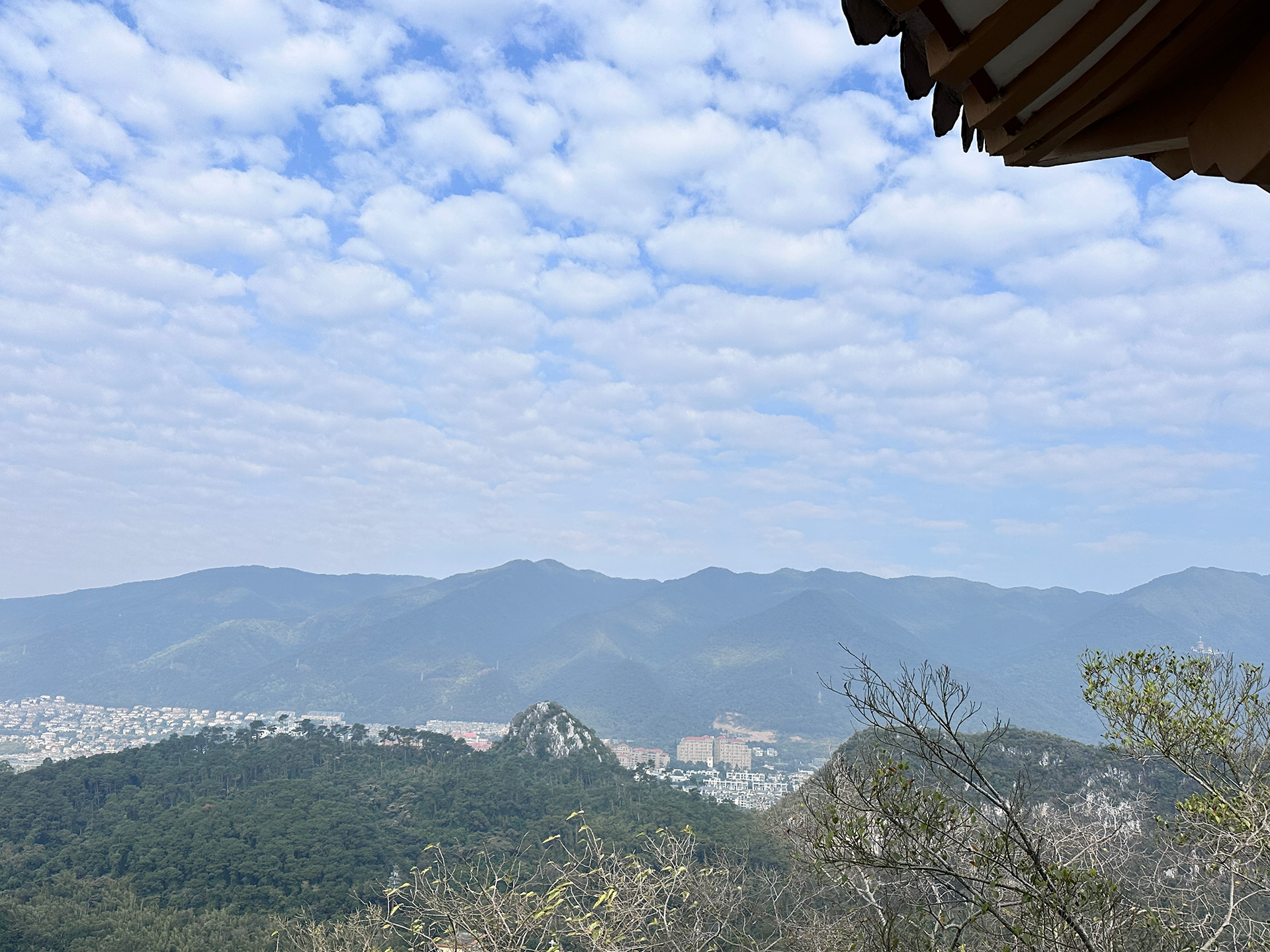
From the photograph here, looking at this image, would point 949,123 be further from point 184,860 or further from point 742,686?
point 742,686

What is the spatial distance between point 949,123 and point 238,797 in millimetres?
38218

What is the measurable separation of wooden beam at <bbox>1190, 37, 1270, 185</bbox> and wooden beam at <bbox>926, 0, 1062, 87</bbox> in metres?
0.37

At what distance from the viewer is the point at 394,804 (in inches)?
1347

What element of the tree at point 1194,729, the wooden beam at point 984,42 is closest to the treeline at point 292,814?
the tree at point 1194,729

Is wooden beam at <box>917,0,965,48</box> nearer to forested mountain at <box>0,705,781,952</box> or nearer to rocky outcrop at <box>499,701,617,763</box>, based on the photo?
forested mountain at <box>0,705,781,952</box>

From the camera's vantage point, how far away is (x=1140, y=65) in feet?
3.73

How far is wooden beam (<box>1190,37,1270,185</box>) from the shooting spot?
109 cm

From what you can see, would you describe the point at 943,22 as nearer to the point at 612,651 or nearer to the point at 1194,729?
the point at 1194,729

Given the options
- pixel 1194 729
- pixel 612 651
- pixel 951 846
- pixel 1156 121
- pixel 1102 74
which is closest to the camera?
pixel 1102 74

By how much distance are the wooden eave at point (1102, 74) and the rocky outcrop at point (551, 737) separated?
4625 cm

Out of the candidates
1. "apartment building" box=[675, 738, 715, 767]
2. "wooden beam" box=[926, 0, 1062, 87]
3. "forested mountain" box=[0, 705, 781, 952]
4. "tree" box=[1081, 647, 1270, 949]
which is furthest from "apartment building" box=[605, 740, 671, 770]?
"wooden beam" box=[926, 0, 1062, 87]

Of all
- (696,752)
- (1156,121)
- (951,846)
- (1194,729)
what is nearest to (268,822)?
(951,846)

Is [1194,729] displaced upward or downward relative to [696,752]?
upward

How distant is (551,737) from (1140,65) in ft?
159
